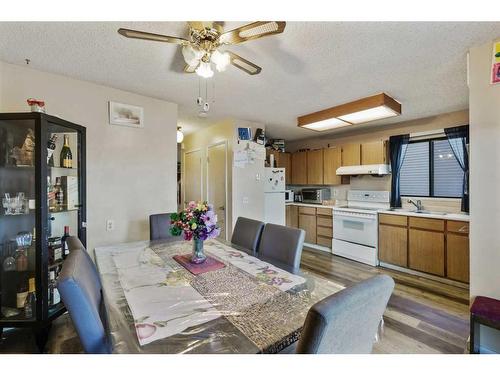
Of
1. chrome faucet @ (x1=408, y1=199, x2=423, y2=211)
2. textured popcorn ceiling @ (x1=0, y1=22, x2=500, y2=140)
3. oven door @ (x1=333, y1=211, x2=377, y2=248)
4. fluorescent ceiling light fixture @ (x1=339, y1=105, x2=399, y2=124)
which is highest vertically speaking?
textured popcorn ceiling @ (x1=0, y1=22, x2=500, y2=140)

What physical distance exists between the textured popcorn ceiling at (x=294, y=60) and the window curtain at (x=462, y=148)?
0.45 meters

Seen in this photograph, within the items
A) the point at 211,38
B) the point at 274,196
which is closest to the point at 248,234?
the point at 211,38

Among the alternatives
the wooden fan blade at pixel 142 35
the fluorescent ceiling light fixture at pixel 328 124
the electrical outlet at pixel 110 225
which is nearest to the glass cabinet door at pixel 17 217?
the electrical outlet at pixel 110 225

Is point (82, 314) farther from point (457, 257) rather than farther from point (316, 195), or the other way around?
point (316, 195)

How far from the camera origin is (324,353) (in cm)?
66

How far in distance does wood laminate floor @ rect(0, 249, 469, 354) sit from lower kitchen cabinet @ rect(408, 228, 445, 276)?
0.16 m

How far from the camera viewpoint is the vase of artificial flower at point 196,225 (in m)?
1.50

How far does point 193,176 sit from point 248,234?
10.3 ft

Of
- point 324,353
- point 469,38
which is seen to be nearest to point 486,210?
point 469,38

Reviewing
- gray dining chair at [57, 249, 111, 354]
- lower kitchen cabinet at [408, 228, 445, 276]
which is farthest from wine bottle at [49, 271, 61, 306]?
lower kitchen cabinet at [408, 228, 445, 276]

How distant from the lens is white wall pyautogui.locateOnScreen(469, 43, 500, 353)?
1.62 meters

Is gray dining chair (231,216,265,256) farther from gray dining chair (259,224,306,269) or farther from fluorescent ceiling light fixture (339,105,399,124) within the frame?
fluorescent ceiling light fixture (339,105,399,124)

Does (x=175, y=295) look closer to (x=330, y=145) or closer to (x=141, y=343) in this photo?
(x=141, y=343)

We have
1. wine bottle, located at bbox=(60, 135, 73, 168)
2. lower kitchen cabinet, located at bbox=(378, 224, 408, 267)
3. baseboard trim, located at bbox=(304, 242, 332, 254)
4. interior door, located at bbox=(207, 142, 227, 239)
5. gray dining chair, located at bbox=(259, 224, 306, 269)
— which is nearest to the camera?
gray dining chair, located at bbox=(259, 224, 306, 269)
